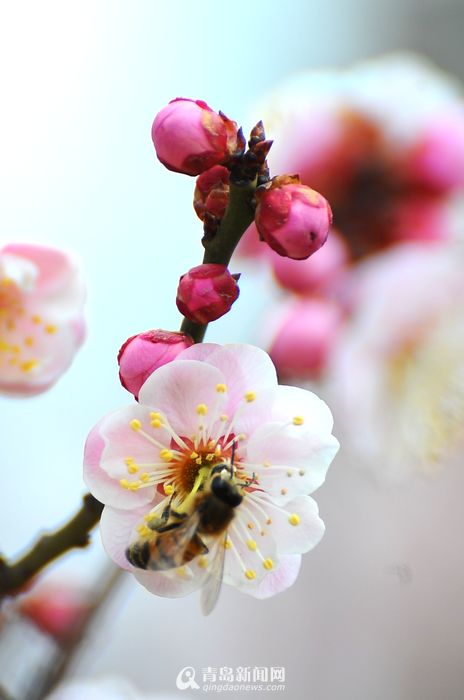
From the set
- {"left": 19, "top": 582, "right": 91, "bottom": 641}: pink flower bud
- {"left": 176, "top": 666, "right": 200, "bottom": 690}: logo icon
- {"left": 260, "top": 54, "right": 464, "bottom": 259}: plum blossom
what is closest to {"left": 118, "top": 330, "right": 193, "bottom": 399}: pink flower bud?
{"left": 176, "top": 666, "right": 200, "bottom": 690}: logo icon

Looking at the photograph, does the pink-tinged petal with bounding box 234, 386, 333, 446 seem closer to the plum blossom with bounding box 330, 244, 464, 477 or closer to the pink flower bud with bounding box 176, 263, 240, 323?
the pink flower bud with bounding box 176, 263, 240, 323

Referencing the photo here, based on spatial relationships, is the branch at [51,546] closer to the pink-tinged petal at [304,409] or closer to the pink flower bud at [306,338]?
the pink-tinged petal at [304,409]

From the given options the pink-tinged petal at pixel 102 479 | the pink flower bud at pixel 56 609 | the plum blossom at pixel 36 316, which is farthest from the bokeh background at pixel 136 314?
the pink-tinged petal at pixel 102 479

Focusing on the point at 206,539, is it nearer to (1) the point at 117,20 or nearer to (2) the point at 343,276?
(2) the point at 343,276

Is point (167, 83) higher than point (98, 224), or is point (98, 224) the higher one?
point (167, 83)

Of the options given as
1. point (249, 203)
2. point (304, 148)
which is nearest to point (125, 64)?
point (304, 148)

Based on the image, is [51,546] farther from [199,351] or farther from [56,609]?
[56,609]

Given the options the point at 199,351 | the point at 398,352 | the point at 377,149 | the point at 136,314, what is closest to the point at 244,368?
the point at 199,351
